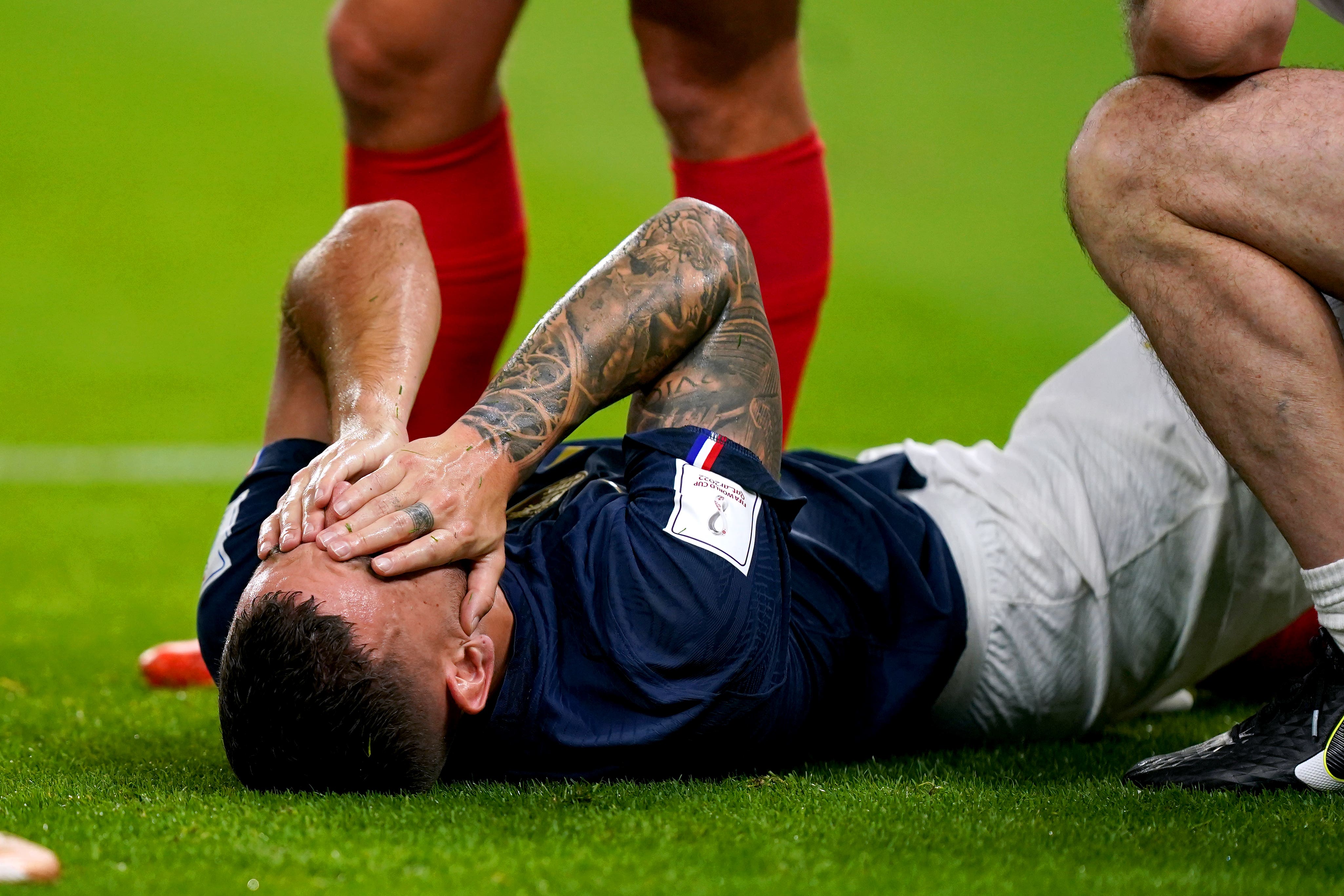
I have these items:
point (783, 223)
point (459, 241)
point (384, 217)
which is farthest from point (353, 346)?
point (783, 223)

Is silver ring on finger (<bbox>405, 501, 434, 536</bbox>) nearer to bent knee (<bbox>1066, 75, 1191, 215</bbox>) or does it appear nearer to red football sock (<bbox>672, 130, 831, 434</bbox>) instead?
bent knee (<bbox>1066, 75, 1191, 215</bbox>)

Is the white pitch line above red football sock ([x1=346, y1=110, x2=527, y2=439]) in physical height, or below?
below

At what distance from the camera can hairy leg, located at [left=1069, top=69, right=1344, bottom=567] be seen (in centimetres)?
124

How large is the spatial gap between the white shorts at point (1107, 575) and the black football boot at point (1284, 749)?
21 centimetres

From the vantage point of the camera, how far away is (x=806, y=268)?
6.77 ft

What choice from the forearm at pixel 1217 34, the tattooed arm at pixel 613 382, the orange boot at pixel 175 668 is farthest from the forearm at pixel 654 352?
the orange boot at pixel 175 668

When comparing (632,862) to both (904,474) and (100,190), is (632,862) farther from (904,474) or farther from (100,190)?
(100,190)

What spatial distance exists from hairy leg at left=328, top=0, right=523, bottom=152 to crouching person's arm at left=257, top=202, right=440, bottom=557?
0.27 m

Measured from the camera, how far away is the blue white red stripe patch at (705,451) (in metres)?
1.32

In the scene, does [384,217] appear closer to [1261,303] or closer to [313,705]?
[313,705]

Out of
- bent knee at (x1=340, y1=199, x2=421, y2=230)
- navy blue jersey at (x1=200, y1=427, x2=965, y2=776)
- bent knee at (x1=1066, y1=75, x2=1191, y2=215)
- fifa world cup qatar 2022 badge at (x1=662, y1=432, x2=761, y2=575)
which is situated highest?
bent knee at (x1=1066, y1=75, x2=1191, y2=215)

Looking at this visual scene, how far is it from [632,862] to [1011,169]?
6.21 meters

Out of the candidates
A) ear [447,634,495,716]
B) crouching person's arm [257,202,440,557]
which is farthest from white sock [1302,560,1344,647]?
crouching person's arm [257,202,440,557]

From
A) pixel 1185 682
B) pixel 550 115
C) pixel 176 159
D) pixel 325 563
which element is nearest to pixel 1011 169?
pixel 550 115
